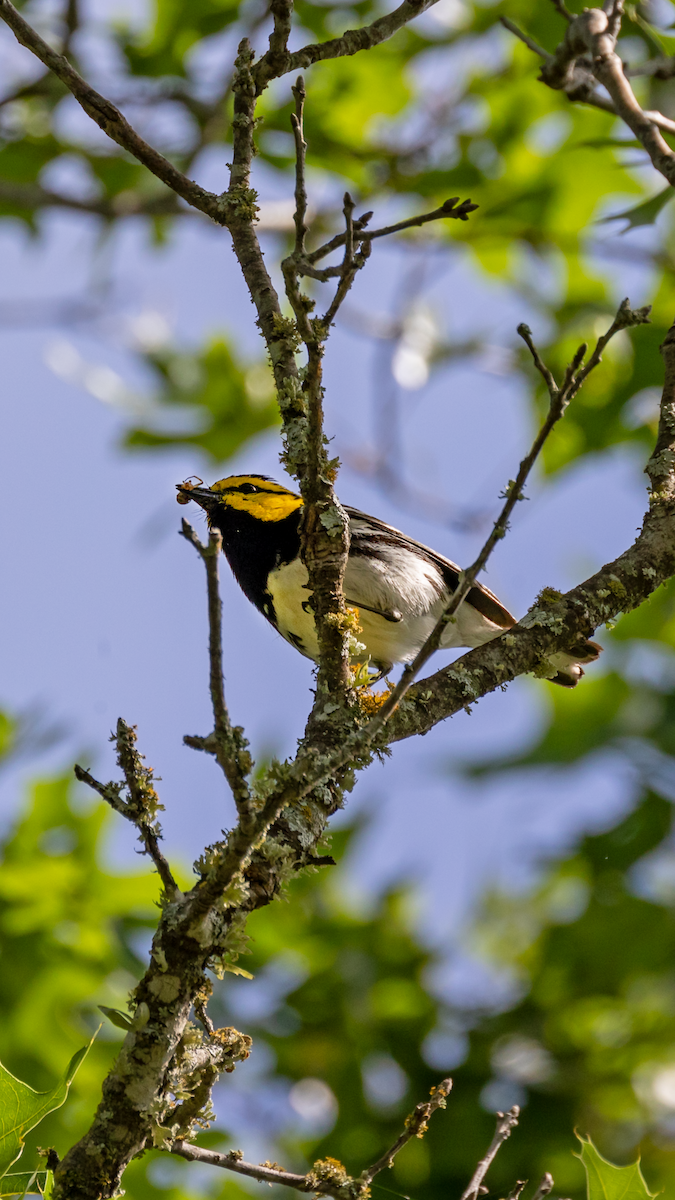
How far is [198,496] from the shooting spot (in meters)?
5.29

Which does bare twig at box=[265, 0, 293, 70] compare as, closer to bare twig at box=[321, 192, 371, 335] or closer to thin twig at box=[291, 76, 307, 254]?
thin twig at box=[291, 76, 307, 254]

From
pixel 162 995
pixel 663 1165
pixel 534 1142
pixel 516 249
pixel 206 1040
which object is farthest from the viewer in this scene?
pixel 516 249

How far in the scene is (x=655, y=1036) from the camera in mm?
6660

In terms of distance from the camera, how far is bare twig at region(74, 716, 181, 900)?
2432 millimetres

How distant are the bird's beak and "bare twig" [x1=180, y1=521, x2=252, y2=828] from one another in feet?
Answer: 9.84

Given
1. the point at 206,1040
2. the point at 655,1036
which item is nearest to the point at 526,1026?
the point at 655,1036

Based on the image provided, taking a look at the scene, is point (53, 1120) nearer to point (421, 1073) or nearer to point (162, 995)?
point (421, 1073)

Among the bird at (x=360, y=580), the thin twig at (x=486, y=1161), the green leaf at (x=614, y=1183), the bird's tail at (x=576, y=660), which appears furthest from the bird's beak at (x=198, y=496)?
the green leaf at (x=614, y=1183)

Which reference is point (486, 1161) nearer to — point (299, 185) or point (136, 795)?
point (136, 795)

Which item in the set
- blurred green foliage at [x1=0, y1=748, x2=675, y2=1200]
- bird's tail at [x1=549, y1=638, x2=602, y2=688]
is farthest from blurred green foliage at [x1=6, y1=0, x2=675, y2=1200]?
bird's tail at [x1=549, y1=638, x2=602, y2=688]

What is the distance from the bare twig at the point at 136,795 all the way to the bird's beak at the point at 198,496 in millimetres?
2622

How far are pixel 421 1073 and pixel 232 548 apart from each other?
11.2 ft

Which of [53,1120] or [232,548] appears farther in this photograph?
[53,1120]

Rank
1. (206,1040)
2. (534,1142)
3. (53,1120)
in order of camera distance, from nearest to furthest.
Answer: (206,1040) → (53,1120) → (534,1142)
